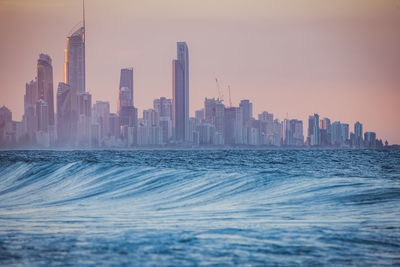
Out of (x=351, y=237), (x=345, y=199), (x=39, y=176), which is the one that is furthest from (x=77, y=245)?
(x=39, y=176)

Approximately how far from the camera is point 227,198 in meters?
21.2

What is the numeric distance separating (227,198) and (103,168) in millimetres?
18000

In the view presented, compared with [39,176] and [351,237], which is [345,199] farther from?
[39,176]

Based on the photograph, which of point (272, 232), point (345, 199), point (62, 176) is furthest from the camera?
point (62, 176)

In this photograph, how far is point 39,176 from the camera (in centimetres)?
3803

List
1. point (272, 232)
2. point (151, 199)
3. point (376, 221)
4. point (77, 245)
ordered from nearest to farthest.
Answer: point (77, 245) → point (272, 232) → point (376, 221) → point (151, 199)

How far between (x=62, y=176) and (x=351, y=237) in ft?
93.5

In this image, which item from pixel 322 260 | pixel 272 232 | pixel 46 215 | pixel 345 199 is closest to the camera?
pixel 322 260

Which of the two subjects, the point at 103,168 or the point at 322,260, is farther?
the point at 103,168

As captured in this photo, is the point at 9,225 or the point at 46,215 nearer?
the point at 9,225

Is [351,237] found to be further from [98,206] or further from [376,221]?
[98,206]

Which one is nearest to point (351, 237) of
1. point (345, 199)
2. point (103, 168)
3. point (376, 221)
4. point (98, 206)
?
point (376, 221)

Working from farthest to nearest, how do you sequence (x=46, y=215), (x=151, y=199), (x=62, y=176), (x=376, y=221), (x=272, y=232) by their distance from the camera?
1. (x=62, y=176)
2. (x=151, y=199)
3. (x=46, y=215)
4. (x=376, y=221)
5. (x=272, y=232)

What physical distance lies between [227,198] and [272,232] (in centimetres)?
973
